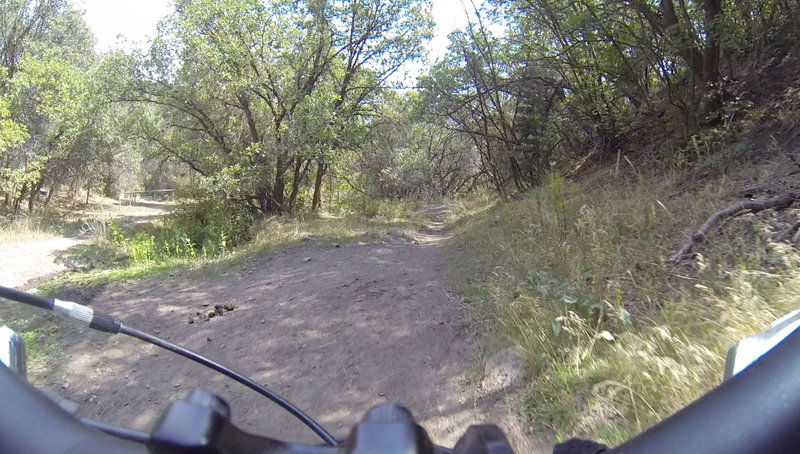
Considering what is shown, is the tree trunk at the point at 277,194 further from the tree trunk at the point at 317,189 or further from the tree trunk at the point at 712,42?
the tree trunk at the point at 712,42

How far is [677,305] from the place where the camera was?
3156 millimetres

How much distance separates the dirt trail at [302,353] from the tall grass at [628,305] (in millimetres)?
381

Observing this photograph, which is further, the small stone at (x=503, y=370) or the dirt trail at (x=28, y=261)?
the dirt trail at (x=28, y=261)

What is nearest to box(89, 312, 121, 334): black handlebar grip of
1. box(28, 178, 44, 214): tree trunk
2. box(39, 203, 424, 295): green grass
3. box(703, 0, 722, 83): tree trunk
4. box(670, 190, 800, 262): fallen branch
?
box(670, 190, 800, 262): fallen branch

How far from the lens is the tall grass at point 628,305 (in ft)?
8.11

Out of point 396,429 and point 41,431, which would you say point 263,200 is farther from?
point 396,429

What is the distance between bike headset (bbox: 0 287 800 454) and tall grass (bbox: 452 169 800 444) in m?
1.70

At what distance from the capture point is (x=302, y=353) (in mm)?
4441

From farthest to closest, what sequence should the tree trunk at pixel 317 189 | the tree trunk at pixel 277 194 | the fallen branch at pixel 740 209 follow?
the tree trunk at pixel 317 189, the tree trunk at pixel 277 194, the fallen branch at pixel 740 209

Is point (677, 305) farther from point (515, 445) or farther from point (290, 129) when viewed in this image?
point (290, 129)

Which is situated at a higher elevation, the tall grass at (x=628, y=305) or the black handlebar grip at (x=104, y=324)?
the black handlebar grip at (x=104, y=324)

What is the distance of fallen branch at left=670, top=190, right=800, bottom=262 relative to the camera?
13.6 ft

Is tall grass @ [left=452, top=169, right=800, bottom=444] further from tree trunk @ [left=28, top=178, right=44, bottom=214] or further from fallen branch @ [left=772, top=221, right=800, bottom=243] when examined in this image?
tree trunk @ [left=28, top=178, right=44, bottom=214]

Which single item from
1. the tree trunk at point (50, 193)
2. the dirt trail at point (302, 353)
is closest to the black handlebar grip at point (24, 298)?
the dirt trail at point (302, 353)
